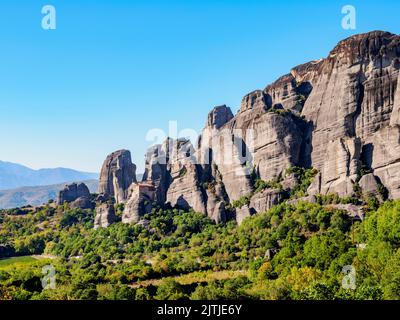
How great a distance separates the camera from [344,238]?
4903 centimetres

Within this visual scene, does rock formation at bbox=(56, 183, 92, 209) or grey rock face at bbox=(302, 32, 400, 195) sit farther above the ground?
grey rock face at bbox=(302, 32, 400, 195)

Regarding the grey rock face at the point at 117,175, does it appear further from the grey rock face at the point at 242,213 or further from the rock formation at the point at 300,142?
the grey rock face at the point at 242,213

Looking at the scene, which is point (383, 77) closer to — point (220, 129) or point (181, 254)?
point (220, 129)

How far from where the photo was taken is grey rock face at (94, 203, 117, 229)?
83175 millimetres

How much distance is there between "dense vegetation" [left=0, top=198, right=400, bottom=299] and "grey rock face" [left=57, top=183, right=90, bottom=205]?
39.4 feet

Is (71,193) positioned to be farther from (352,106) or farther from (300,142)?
(352,106)

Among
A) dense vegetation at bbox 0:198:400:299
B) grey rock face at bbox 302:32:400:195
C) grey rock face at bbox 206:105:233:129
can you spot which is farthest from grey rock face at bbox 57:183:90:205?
grey rock face at bbox 302:32:400:195

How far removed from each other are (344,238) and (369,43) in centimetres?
3373

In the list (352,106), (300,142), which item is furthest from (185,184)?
(352,106)

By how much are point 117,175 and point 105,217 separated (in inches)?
704

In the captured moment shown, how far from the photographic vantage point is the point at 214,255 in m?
58.8

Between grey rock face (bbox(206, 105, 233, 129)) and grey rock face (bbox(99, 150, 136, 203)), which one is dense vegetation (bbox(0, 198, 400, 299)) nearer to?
grey rock face (bbox(99, 150, 136, 203))
